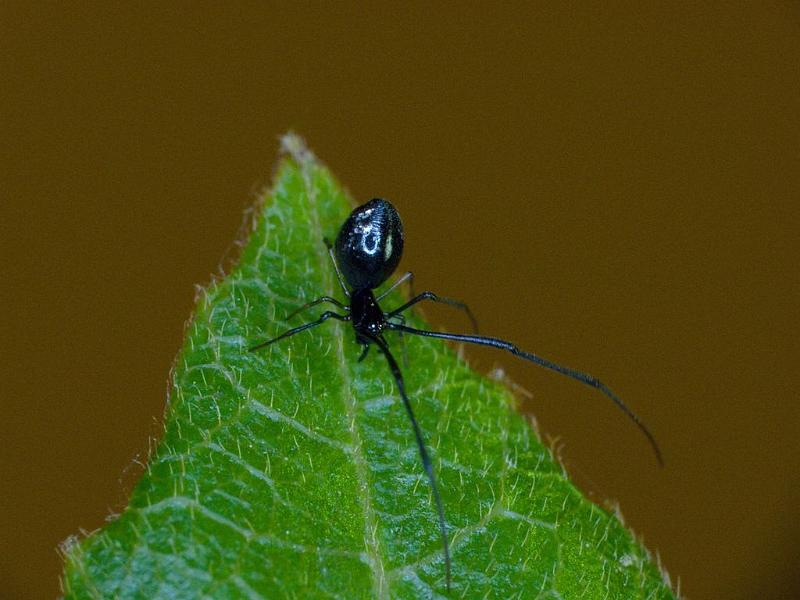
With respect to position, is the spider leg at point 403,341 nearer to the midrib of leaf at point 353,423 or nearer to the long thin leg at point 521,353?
the long thin leg at point 521,353

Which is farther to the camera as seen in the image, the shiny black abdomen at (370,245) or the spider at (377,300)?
the shiny black abdomen at (370,245)

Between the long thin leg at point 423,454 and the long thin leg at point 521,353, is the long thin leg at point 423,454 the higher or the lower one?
the lower one

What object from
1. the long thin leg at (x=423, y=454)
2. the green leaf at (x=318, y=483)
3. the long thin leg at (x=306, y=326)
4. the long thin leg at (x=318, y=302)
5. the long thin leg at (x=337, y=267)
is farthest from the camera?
the long thin leg at (x=337, y=267)

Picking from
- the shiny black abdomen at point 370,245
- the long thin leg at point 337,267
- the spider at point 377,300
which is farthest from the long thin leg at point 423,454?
the shiny black abdomen at point 370,245

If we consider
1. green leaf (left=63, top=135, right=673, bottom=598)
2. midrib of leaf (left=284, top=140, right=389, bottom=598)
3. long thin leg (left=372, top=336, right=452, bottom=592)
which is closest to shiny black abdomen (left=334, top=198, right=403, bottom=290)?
midrib of leaf (left=284, top=140, right=389, bottom=598)

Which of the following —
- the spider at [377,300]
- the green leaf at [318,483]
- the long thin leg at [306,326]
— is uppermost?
the spider at [377,300]

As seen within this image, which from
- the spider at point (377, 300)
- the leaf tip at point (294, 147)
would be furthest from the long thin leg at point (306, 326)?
the leaf tip at point (294, 147)

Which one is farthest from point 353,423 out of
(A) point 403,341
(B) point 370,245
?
(B) point 370,245

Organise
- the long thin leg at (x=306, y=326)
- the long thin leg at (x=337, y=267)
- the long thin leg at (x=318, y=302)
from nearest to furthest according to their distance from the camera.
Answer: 1. the long thin leg at (x=306, y=326)
2. the long thin leg at (x=318, y=302)
3. the long thin leg at (x=337, y=267)
